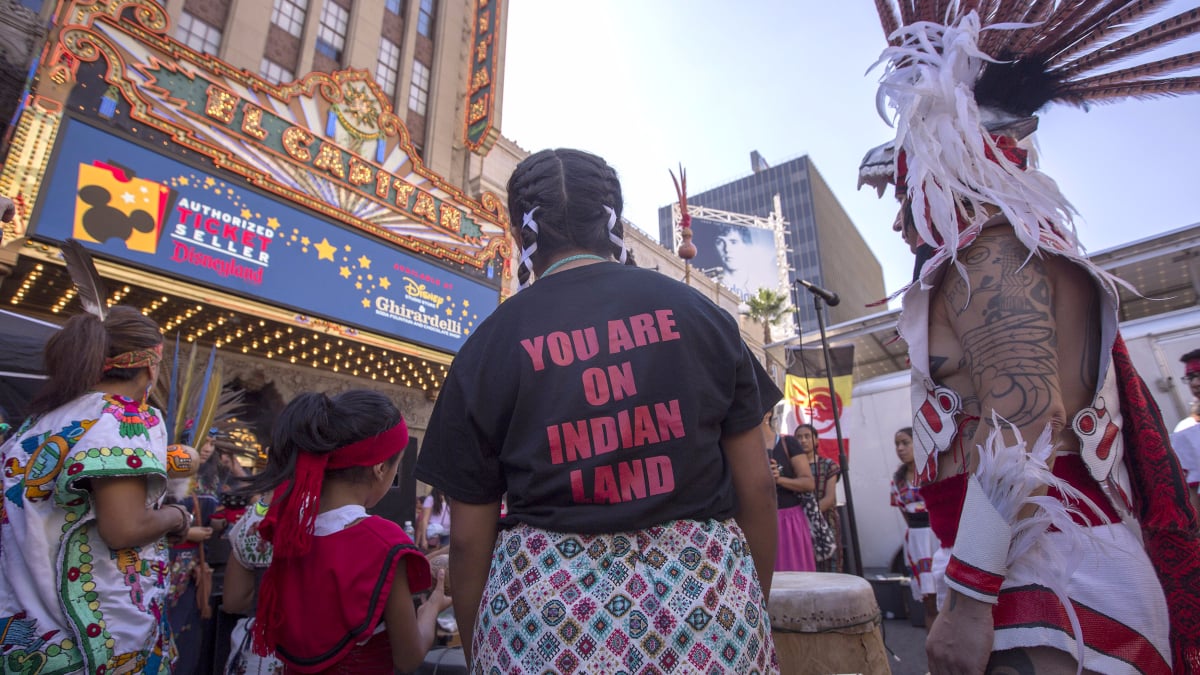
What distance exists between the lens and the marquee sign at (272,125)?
7.51 metres

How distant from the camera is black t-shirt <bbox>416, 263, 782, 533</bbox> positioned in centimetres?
119

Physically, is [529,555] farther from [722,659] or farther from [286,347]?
[286,347]

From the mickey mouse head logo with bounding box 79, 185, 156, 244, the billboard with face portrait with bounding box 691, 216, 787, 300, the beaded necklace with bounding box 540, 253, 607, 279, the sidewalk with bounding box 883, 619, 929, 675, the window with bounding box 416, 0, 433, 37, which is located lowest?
the sidewalk with bounding box 883, 619, 929, 675

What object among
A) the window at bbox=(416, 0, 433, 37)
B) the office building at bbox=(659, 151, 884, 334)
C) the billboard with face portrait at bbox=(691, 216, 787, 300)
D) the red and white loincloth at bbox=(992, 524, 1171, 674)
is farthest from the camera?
the office building at bbox=(659, 151, 884, 334)

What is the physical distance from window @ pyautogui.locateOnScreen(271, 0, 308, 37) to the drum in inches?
593

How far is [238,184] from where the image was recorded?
862 cm

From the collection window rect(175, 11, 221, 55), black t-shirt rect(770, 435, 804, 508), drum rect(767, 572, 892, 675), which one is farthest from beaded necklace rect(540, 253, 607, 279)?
window rect(175, 11, 221, 55)

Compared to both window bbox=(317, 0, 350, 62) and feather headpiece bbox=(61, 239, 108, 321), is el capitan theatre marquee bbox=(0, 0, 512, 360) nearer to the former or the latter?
window bbox=(317, 0, 350, 62)

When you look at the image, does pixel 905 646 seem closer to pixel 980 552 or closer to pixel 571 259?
pixel 980 552

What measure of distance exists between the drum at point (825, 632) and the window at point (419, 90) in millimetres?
14891

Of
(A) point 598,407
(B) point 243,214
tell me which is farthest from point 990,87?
(B) point 243,214

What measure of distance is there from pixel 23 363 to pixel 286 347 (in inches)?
242

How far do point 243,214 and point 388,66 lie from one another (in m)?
7.51

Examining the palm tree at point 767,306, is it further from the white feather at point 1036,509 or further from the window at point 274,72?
the white feather at point 1036,509
